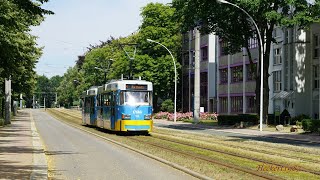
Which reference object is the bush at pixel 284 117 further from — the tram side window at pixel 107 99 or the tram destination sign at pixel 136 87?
the tram destination sign at pixel 136 87

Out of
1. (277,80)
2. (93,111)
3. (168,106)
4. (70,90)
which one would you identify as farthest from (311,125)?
(70,90)

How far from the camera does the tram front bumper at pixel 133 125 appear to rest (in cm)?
3025

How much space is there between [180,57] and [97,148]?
59351mm

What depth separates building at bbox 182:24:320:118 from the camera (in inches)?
1984

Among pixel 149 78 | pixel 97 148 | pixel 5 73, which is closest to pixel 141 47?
pixel 149 78

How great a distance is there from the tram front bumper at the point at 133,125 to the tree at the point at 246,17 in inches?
494

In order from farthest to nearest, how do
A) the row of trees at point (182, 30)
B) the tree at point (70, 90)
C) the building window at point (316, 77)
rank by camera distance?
the tree at point (70, 90) < the building window at point (316, 77) < the row of trees at point (182, 30)

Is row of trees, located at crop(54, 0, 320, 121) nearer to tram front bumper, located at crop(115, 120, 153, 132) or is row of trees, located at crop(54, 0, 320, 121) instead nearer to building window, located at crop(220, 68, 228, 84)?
building window, located at crop(220, 68, 228, 84)

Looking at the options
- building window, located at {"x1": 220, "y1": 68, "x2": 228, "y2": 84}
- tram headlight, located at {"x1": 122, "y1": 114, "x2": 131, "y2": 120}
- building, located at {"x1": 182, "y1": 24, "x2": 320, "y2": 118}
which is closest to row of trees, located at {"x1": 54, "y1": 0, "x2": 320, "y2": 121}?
building, located at {"x1": 182, "y1": 24, "x2": 320, "y2": 118}

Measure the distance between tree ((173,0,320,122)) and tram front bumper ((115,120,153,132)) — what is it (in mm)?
12550

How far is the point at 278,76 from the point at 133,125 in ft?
91.2

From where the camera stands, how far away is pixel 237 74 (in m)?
64.1

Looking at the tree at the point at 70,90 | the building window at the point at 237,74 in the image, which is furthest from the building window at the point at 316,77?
the tree at the point at 70,90

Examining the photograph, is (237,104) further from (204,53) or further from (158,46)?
(158,46)
